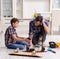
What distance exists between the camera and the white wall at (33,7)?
299 inches

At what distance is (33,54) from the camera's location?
3527mm

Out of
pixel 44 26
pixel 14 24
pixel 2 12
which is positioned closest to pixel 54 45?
pixel 44 26

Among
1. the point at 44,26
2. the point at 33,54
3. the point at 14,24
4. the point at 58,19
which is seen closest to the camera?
the point at 33,54

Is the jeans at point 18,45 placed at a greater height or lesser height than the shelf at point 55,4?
lesser

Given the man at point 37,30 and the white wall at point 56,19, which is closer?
the man at point 37,30

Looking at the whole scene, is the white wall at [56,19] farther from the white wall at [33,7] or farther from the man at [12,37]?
the man at [12,37]

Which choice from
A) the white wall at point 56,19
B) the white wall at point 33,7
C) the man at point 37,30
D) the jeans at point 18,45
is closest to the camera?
the jeans at point 18,45

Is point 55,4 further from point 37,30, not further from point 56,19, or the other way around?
point 37,30

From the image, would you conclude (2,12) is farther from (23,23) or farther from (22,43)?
(22,43)

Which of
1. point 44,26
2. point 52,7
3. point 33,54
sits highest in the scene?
point 52,7

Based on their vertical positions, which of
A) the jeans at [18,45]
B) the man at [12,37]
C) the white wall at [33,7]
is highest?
the white wall at [33,7]

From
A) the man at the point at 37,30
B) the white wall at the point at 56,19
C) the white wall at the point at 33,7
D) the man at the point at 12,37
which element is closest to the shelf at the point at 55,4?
the white wall at the point at 33,7

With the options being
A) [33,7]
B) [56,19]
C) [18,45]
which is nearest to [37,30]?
Answer: [18,45]

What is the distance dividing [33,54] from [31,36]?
1197 millimetres
